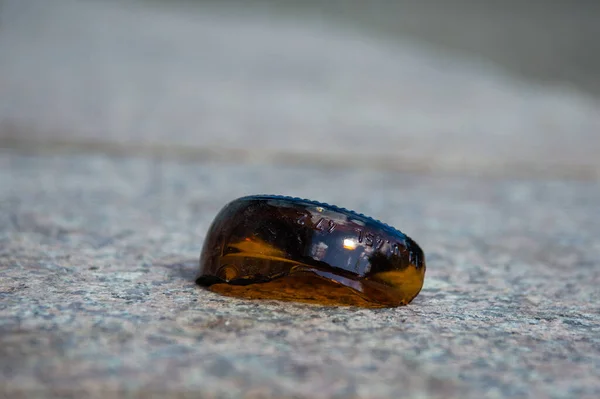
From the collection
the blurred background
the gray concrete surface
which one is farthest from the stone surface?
the blurred background

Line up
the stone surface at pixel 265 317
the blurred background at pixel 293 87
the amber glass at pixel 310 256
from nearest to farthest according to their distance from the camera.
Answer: the stone surface at pixel 265 317, the amber glass at pixel 310 256, the blurred background at pixel 293 87

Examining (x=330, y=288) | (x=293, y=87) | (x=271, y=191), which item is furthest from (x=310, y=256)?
(x=293, y=87)

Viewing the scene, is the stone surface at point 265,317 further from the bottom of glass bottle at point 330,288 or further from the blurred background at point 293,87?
the blurred background at point 293,87

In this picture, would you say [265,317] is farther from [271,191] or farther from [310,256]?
[271,191]

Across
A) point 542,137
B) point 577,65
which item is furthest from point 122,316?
point 577,65

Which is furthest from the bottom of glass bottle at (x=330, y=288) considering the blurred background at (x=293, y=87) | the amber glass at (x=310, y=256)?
the blurred background at (x=293, y=87)

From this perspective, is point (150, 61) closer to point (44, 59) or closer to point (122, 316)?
point (44, 59)

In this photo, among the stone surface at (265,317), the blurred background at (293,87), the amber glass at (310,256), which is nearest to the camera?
the stone surface at (265,317)

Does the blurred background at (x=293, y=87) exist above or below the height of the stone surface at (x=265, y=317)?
above
